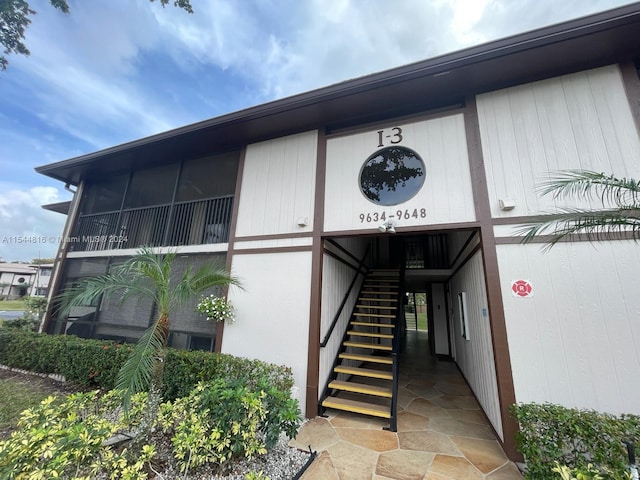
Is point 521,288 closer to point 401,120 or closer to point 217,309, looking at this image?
point 401,120

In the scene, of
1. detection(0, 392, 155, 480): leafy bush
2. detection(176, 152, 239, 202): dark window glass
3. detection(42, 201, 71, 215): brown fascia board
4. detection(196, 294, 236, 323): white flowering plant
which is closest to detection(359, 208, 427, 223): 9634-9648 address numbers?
detection(196, 294, 236, 323): white flowering plant

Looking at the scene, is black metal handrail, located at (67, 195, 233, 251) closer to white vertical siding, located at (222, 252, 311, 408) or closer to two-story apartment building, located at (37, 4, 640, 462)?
two-story apartment building, located at (37, 4, 640, 462)

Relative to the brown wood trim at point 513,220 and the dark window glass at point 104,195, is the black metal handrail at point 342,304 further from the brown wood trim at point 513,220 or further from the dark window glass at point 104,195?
the dark window glass at point 104,195

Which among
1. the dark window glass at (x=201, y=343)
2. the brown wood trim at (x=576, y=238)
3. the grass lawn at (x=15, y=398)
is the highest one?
the brown wood trim at (x=576, y=238)

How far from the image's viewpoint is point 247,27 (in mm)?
5965

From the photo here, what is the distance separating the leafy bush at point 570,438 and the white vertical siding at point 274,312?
9.16ft

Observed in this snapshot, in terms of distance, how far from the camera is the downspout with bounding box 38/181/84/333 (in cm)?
651

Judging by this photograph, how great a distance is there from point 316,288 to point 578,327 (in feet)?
11.1

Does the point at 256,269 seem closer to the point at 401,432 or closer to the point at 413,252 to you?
the point at 401,432

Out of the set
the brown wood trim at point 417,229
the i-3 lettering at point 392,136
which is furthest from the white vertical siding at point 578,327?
the i-3 lettering at point 392,136

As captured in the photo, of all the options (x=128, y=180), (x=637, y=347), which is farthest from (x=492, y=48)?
(x=128, y=180)

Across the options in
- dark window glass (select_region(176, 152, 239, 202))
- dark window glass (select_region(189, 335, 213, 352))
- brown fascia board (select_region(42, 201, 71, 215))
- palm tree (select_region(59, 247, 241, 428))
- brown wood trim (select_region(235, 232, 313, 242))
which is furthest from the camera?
brown fascia board (select_region(42, 201, 71, 215))

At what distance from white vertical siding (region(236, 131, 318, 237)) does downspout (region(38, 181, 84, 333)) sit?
6.01 meters

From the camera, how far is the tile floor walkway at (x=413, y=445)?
2648 mm
